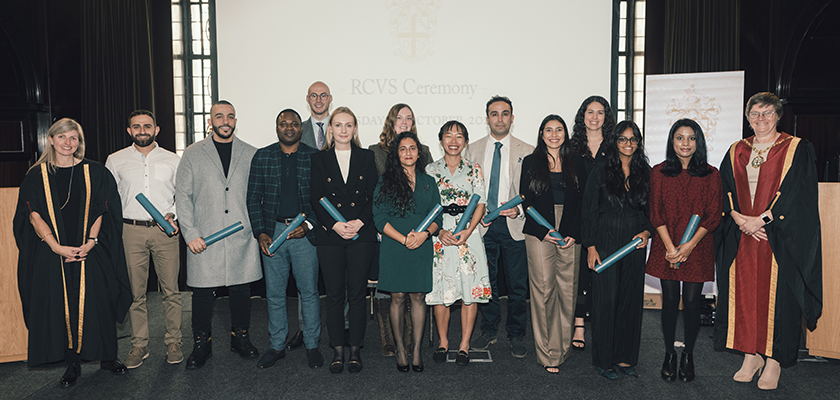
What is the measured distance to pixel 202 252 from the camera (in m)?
2.85

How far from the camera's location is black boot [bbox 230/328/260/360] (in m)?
3.03

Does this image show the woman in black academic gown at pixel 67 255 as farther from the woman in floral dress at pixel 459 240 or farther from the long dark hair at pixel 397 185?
the woman in floral dress at pixel 459 240

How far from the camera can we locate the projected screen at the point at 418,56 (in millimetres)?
4527

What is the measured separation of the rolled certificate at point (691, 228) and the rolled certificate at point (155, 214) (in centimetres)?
296

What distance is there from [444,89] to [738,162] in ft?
8.73

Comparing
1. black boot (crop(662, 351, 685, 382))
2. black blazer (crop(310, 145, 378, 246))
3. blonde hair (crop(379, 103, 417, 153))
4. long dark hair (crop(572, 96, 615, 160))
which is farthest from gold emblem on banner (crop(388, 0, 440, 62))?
black boot (crop(662, 351, 685, 382))

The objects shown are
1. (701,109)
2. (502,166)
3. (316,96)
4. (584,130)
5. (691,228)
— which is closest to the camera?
(691,228)

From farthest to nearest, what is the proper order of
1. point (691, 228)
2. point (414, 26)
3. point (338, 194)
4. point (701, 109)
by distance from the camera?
point (414, 26)
point (701, 109)
point (338, 194)
point (691, 228)

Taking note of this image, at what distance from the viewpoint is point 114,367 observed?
277cm

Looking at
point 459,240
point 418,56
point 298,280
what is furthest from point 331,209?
point 418,56

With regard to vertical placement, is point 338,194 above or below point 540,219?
above

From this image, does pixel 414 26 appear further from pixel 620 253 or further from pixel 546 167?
pixel 620 253

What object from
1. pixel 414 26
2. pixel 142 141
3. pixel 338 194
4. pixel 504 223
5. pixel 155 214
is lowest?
pixel 504 223

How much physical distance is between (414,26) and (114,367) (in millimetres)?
3711
